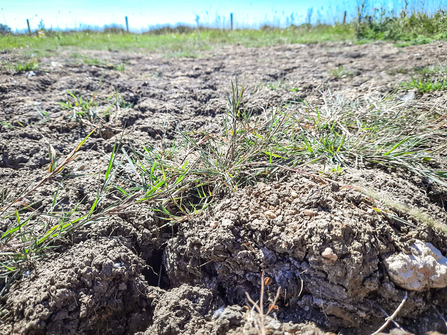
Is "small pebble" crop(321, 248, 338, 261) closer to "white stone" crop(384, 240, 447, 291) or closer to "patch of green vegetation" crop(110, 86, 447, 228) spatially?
"white stone" crop(384, 240, 447, 291)

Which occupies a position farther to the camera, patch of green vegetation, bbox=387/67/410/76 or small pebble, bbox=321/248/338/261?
patch of green vegetation, bbox=387/67/410/76

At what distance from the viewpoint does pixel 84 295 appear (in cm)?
117

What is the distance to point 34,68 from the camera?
3.39m

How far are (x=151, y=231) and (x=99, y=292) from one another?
350mm

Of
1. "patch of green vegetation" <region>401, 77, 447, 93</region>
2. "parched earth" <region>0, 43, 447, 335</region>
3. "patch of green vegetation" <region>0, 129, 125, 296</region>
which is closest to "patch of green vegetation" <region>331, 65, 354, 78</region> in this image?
"patch of green vegetation" <region>401, 77, 447, 93</region>

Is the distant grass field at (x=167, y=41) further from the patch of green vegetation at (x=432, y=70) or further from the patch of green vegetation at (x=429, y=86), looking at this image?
the patch of green vegetation at (x=429, y=86)

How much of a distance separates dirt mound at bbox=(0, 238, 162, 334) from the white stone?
96 centimetres

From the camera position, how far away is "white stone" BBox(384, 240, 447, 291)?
1077mm

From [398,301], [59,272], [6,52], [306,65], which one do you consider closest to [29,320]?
[59,272]

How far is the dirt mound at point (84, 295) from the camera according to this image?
1.12 meters

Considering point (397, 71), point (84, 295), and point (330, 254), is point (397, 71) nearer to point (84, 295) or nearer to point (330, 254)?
point (330, 254)

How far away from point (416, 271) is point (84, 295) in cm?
127

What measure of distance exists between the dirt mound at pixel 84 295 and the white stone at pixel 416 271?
0.96 m

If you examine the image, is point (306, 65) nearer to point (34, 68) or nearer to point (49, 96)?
point (49, 96)
